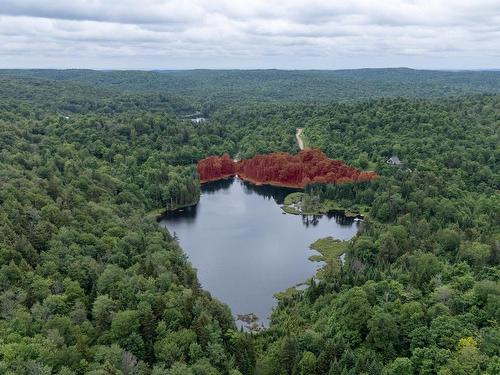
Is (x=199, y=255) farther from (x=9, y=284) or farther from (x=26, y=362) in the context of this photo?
(x=26, y=362)

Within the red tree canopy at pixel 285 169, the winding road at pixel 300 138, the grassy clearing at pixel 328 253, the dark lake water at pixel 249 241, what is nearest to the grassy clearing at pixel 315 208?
the dark lake water at pixel 249 241

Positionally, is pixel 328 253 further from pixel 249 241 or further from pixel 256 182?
pixel 256 182

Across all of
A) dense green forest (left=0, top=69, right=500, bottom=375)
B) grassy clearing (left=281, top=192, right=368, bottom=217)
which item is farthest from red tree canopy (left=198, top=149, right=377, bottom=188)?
grassy clearing (left=281, top=192, right=368, bottom=217)

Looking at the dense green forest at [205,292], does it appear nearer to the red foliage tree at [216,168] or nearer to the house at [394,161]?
the house at [394,161]

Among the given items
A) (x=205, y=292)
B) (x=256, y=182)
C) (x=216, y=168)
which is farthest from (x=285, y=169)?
(x=205, y=292)

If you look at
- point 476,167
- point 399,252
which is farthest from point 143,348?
point 476,167

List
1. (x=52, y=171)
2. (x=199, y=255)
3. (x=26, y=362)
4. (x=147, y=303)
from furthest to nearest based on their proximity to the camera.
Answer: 1. (x=52, y=171)
2. (x=199, y=255)
3. (x=147, y=303)
4. (x=26, y=362)
